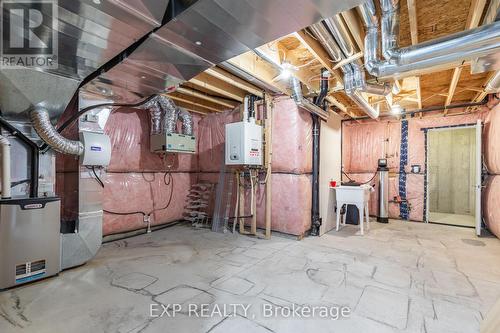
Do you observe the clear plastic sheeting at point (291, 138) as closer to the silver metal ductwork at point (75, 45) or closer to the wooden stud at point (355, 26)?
the wooden stud at point (355, 26)

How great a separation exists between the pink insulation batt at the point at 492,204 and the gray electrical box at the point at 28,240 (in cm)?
611

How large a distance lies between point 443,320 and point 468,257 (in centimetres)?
186

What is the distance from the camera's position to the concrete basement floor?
1706 mm

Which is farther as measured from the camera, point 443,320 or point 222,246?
point 222,246

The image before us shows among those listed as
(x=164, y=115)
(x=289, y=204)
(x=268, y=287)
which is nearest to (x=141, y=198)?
(x=164, y=115)

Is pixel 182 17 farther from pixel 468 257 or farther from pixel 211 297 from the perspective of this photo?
pixel 468 257

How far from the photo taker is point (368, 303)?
6.44 feet

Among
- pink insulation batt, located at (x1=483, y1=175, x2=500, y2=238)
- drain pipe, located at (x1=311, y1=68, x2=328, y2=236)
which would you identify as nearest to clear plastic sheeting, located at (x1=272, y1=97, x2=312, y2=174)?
drain pipe, located at (x1=311, y1=68, x2=328, y2=236)

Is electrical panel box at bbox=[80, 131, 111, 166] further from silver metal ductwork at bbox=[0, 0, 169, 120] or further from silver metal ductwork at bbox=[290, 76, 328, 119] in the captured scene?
silver metal ductwork at bbox=[290, 76, 328, 119]

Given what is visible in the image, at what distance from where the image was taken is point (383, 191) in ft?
17.2

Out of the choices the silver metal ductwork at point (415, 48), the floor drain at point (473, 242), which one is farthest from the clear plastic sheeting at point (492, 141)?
the silver metal ductwork at point (415, 48)

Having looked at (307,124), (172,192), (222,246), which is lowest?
(222,246)

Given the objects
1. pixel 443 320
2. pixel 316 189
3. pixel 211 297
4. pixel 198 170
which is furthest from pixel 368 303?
pixel 198 170

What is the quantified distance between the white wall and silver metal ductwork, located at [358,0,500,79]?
6.65 ft
